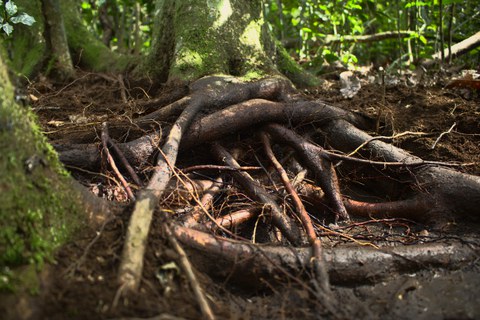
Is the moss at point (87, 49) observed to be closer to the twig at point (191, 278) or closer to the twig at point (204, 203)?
the twig at point (204, 203)

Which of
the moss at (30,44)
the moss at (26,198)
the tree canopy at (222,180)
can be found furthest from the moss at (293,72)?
the moss at (26,198)

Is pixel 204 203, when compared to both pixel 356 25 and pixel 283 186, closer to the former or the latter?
pixel 283 186

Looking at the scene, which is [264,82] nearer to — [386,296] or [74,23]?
[386,296]

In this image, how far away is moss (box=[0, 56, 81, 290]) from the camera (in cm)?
159

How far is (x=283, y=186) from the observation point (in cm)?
301

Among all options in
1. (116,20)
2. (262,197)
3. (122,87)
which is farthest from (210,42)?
(116,20)

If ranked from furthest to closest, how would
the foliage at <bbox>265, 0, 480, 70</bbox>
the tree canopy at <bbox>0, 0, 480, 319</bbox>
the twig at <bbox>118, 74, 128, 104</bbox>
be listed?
the foliage at <bbox>265, 0, 480, 70</bbox> → the twig at <bbox>118, 74, 128, 104</bbox> → the tree canopy at <bbox>0, 0, 480, 319</bbox>

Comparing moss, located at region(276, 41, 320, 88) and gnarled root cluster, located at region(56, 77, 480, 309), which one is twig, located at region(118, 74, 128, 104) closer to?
gnarled root cluster, located at region(56, 77, 480, 309)

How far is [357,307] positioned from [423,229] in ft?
3.91

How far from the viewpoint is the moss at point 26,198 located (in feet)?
5.22

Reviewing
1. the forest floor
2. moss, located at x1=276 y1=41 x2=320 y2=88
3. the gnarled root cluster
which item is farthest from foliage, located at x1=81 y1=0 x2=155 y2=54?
the gnarled root cluster

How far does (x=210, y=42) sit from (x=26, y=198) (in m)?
2.56

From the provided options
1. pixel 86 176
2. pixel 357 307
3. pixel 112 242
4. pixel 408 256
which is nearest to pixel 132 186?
pixel 86 176

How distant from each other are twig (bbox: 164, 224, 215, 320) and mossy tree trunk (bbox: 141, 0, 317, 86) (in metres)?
2.01
